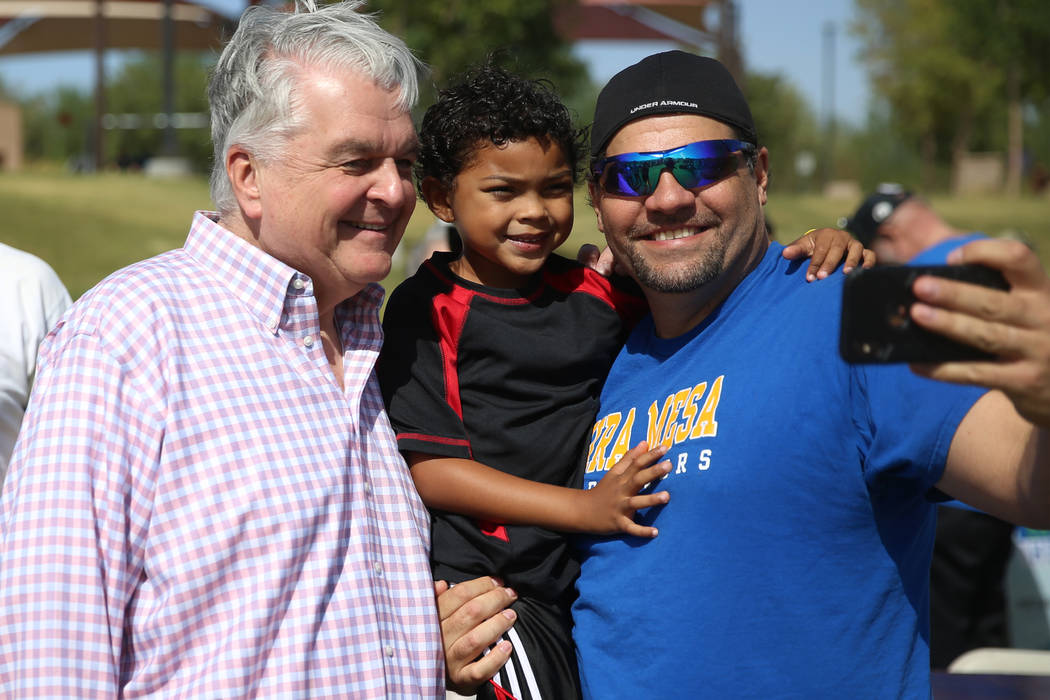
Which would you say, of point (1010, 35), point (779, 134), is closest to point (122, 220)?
point (1010, 35)

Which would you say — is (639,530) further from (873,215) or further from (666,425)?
(873,215)

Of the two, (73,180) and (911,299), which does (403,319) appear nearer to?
(911,299)

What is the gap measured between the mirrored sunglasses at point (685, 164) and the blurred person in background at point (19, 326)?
171 cm

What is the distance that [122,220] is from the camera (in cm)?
1350

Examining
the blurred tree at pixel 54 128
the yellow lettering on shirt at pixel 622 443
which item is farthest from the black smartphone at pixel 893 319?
the blurred tree at pixel 54 128

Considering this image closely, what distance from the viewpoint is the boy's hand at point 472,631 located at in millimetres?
2393

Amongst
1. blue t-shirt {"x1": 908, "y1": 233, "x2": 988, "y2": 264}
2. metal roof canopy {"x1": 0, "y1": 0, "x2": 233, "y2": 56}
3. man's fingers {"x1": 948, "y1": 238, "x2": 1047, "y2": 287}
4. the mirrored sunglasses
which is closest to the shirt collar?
the mirrored sunglasses

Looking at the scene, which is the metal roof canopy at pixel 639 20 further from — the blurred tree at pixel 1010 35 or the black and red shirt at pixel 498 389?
the black and red shirt at pixel 498 389

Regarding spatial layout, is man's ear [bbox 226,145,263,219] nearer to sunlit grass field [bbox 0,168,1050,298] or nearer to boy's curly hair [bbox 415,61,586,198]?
boy's curly hair [bbox 415,61,586,198]

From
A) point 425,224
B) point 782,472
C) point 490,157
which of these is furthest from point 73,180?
point 782,472

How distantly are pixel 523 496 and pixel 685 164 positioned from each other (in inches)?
35.8

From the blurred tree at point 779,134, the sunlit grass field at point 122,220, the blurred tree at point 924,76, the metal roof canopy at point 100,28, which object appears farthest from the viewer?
the blurred tree at point 779,134

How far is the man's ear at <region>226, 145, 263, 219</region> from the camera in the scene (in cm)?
226

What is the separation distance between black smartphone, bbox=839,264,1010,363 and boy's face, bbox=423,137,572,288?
1.47 meters
